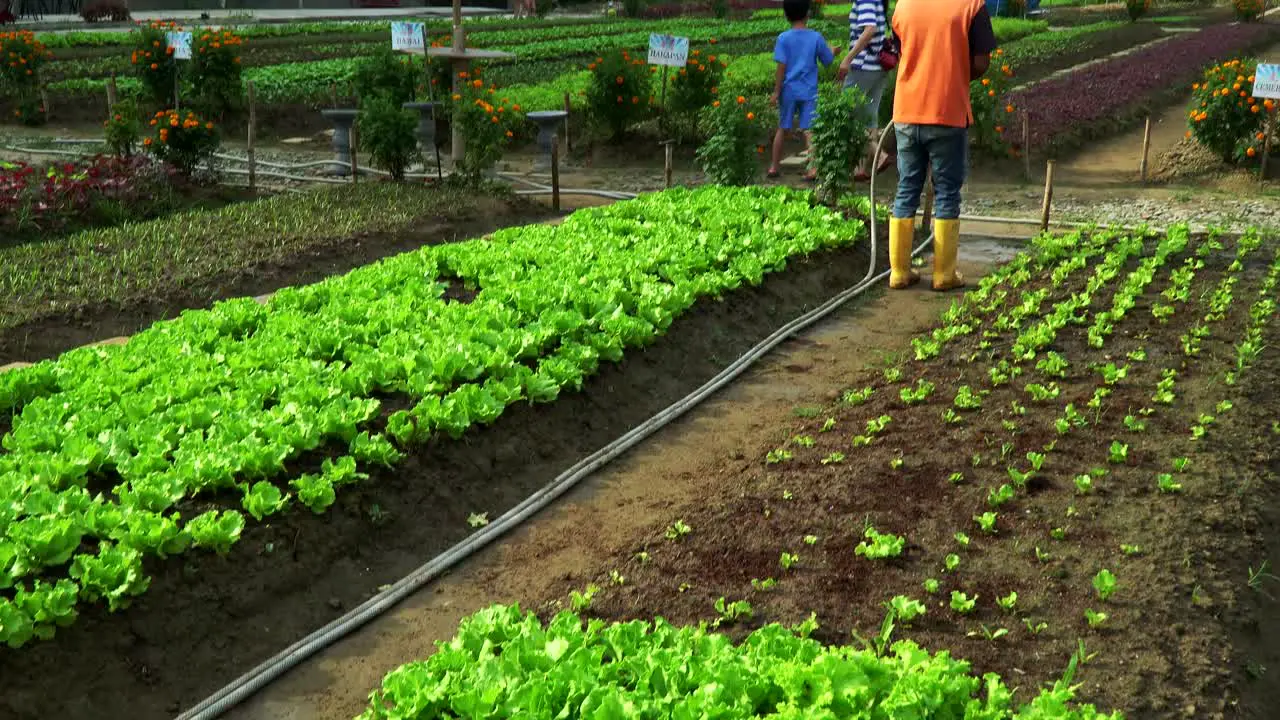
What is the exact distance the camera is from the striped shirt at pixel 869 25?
12.1m

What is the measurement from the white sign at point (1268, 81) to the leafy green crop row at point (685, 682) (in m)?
10.1

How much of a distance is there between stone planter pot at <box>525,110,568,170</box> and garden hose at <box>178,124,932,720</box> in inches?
265

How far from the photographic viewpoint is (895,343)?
8.26 meters

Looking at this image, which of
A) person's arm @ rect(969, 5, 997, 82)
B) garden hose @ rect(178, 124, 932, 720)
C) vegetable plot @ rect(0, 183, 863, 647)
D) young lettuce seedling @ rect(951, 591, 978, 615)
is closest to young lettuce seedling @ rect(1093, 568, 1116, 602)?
young lettuce seedling @ rect(951, 591, 978, 615)

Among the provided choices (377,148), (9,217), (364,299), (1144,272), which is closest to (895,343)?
(1144,272)

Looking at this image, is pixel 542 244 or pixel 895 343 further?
pixel 542 244

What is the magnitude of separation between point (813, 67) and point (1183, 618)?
908 cm

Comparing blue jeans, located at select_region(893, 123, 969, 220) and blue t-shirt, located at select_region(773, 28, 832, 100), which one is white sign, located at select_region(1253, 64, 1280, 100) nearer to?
blue t-shirt, located at select_region(773, 28, 832, 100)

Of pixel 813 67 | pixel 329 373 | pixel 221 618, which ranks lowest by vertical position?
pixel 221 618

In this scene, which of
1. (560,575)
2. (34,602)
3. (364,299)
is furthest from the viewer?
(364,299)

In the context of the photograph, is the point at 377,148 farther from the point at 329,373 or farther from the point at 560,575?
the point at 560,575

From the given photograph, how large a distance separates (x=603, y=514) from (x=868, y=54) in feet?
25.4

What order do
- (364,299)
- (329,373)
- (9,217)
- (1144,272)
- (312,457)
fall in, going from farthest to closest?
(9,217)
(1144,272)
(364,299)
(329,373)
(312,457)

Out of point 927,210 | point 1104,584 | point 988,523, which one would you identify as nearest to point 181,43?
point 927,210
